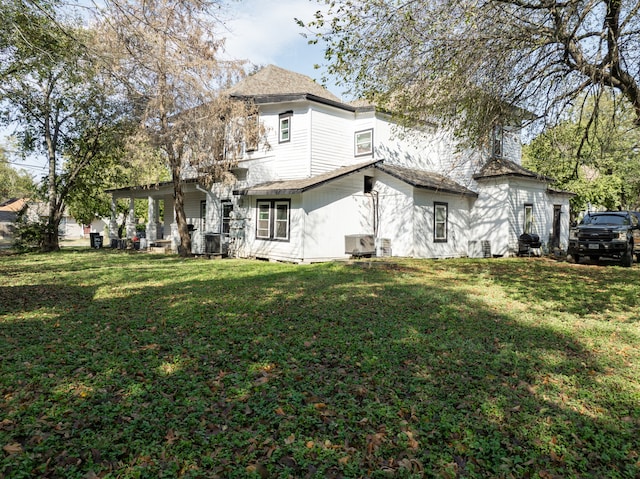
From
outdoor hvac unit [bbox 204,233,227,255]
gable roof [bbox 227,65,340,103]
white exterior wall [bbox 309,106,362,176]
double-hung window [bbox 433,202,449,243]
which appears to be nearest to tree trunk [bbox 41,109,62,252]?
outdoor hvac unit [bbox 204,233,227,255]

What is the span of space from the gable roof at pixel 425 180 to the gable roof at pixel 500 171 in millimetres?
975

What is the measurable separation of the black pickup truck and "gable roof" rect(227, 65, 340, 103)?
11820 mm

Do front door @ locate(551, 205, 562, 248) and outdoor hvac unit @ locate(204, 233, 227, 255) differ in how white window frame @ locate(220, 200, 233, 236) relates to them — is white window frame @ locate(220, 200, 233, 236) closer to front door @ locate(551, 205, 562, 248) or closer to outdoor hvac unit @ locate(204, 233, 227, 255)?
outdoor hvac unit @ locate(204, 233, 227, 255)

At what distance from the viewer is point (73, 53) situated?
9.41 m

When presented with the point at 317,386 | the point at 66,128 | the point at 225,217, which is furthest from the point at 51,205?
the point at 317,386

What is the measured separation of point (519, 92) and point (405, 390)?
8.10 m

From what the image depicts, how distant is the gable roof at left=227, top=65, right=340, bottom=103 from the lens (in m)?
17.4

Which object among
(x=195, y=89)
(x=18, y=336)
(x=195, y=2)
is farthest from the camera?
(x=195, y=89)

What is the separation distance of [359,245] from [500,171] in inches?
311

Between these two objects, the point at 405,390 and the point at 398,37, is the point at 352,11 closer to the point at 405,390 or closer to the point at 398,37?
the point at 398,37

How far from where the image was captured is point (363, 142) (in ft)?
58.1

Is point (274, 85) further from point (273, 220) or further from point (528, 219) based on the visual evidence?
point (528, 219)

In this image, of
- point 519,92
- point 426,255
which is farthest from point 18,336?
point 426,255

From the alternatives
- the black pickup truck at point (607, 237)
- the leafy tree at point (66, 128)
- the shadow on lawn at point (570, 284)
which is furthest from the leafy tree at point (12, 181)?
the black pickup truck at point (607, 237)
